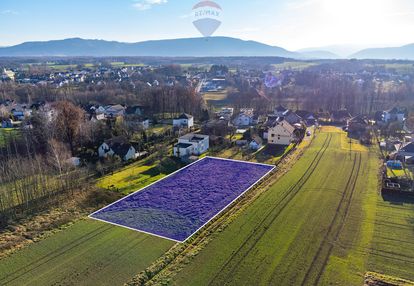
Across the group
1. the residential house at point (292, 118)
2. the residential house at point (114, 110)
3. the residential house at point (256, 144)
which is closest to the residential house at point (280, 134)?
the residential house at point (256, 144)

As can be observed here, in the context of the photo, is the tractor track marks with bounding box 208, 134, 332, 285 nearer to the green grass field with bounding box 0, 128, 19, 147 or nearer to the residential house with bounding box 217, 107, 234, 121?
the residential house with bounding box 217, 107, 234, 121

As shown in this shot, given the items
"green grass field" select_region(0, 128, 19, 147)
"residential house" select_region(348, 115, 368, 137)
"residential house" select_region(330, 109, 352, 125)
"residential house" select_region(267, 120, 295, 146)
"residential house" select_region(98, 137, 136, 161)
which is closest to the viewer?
"residential house" select_region(98, 137, 136, 161)

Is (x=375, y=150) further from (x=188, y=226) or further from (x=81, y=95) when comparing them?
(x=81, y=95)

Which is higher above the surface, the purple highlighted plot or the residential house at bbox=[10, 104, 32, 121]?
the residential house at bbox=[10, 104, 32, 121]

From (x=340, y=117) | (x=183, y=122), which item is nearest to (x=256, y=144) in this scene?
(x=183, y=122)

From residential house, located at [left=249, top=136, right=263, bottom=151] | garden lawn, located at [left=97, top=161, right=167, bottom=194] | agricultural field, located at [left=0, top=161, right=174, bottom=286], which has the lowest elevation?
garden lawn, located at [left=97, top=161, right=167, bottom=194]

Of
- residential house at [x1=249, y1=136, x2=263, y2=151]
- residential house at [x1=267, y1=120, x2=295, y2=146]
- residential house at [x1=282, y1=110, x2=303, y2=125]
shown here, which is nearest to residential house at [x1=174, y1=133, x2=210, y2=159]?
residential house at [x1=249, y1=136, x2=263, y2=151]

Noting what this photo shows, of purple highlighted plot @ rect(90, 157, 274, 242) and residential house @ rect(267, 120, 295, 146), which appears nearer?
purple highlighted plot @ rect(90, 157, 274, 242)

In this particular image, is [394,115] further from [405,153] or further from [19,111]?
[19,111]
